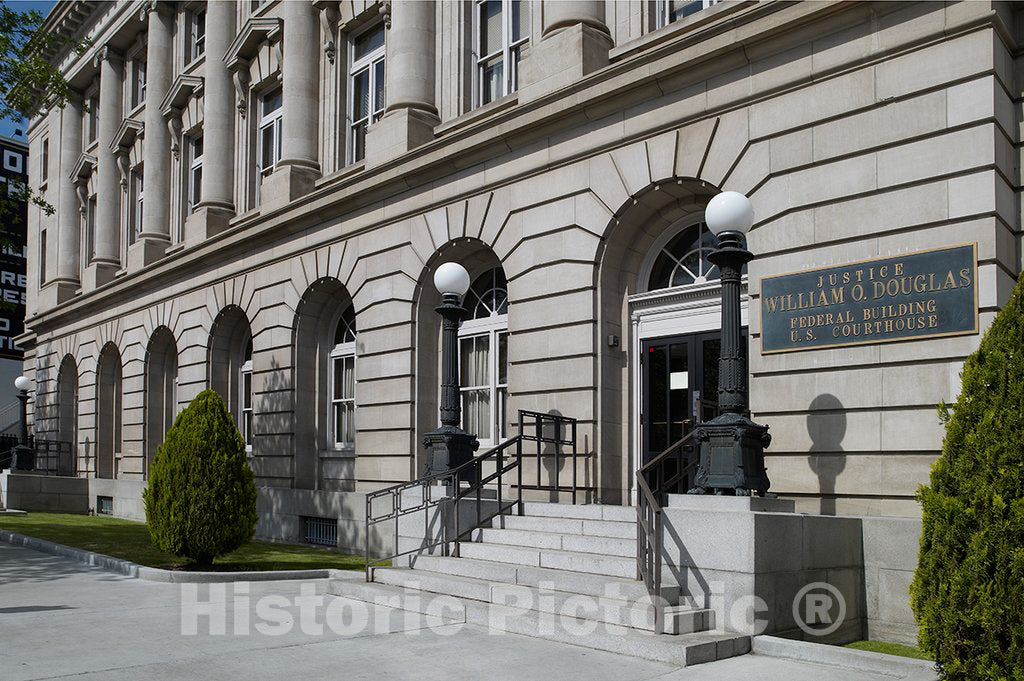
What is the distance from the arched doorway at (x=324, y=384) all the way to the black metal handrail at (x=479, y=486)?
6.01 m

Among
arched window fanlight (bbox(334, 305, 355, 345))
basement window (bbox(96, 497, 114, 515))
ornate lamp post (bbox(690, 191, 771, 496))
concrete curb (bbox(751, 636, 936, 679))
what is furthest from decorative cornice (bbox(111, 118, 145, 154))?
concrete curb (bbox(751, 636, 936, 679))

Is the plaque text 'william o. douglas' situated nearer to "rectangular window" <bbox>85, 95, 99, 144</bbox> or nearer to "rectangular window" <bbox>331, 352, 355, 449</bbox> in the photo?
"rectangular window" <bbox>331, 352, 355, 449</bbox>

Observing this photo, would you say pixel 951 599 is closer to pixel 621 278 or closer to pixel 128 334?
pixel 621 278

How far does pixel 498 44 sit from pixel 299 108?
6414 millimetres

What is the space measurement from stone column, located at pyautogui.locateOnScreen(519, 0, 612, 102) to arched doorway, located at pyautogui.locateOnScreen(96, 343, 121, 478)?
2260 cm

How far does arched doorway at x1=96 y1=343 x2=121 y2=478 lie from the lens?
32.9m

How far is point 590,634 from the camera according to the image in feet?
29.1

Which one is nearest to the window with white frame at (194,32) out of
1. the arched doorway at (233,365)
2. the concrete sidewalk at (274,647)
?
the arched doorway at (233,365)

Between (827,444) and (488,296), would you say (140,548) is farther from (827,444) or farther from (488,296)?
(827,444)

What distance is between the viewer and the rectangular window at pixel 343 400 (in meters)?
21.5

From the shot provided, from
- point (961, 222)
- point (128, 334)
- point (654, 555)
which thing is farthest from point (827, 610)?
point (128, 334)

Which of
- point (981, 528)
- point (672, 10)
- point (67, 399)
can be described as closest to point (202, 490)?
point (672, 10)

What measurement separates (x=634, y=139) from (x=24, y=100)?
54.9 ft

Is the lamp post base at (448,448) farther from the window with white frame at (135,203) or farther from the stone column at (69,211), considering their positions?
the stone column at (69,211)
